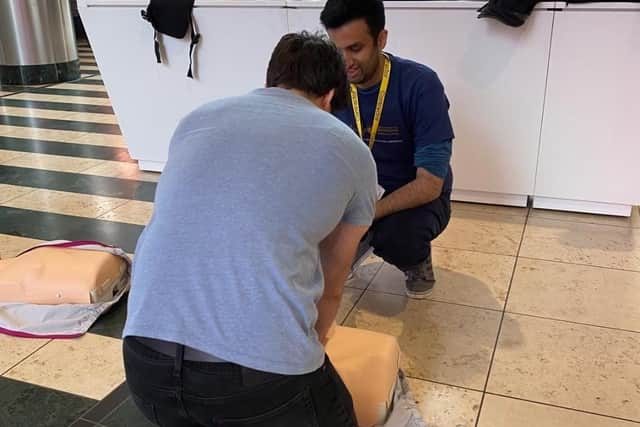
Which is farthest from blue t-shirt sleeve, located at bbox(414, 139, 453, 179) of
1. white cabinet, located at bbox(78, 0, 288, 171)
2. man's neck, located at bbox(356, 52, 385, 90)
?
white cabinet, located at bbox(78, 0, 288, 171)

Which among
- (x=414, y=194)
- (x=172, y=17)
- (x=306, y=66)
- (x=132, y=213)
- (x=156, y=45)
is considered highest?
(x=306, y=66)

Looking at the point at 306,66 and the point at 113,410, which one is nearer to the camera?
the point at 306,66

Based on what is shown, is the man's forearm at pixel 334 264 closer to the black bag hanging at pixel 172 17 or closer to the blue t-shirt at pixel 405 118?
the blue t-shirt at pixel 405 118

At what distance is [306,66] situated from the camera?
3.93 feet

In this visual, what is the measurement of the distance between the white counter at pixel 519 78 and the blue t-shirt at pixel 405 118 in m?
0.75

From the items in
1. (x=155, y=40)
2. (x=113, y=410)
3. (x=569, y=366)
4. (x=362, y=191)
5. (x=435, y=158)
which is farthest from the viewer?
(x=155, y=40)

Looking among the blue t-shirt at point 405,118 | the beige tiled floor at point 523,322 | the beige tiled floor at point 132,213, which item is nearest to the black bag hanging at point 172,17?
the beige tiled floor at point 132,213

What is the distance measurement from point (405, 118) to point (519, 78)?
2.87ft

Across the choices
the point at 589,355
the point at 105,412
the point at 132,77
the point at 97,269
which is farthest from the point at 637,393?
the point at 132,77

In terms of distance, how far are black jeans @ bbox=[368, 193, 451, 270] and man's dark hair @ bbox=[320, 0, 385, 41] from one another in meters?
0.56

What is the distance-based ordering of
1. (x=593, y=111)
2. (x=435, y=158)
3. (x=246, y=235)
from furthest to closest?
(x=593, y=111) → (x=435, y=158) → (x=246, y=235)

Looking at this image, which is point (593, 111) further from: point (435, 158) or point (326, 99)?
point (326, 99)

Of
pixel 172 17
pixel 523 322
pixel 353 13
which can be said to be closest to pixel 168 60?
pixel 172 17

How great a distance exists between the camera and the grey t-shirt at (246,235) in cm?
104
